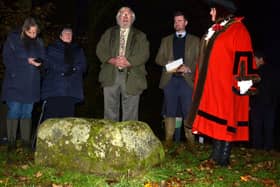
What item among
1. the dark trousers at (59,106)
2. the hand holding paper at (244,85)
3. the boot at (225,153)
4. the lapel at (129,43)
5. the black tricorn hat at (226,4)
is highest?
the black tricorn hat at (226,4)

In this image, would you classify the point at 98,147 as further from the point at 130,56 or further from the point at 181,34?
the point at 181,34

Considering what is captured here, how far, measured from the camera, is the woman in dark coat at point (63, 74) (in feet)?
23.2

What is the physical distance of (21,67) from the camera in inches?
279

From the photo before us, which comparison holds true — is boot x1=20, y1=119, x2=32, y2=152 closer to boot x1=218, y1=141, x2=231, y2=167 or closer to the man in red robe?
the man in red robe

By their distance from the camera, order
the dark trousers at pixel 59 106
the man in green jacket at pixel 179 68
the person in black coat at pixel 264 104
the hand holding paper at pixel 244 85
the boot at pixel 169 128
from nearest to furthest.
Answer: the hand holding paper at pixel 244 85 → the dark trousers at pixel 59 106 → the man in green jacket at pixel 179 68 → the boot at pixel 169 128 → the person in black coat at pixel 264 104

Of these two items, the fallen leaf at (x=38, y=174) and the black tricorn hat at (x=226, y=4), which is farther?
the black tricorn hat at (x=226, y=4)

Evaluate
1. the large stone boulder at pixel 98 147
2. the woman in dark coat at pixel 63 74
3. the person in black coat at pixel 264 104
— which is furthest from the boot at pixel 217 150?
the person in black coat at pixel 264 104

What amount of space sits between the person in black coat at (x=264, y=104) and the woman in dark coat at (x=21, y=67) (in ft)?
14.1

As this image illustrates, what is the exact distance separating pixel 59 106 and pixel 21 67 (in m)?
0.85

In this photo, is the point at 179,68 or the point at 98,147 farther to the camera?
the point at 179,68

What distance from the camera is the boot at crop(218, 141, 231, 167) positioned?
A: 20.3 feet

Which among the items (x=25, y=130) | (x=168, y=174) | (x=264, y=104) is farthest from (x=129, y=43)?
(x=264, y=104)

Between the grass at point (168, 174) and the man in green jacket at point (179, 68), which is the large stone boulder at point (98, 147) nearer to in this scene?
the grass at point (168, 174)

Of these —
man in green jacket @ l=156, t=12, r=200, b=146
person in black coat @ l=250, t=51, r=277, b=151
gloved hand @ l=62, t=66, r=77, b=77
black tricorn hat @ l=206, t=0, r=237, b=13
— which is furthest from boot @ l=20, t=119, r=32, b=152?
person in black coat @ l=250, t=51, r=277, b=151
